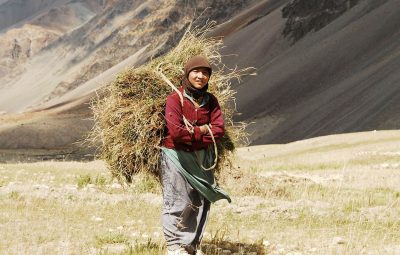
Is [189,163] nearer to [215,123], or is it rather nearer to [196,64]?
[215,123]

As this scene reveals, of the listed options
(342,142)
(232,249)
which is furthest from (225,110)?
(342,142)

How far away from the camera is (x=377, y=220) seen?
11688mm

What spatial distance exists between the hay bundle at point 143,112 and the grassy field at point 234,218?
0.60 metres

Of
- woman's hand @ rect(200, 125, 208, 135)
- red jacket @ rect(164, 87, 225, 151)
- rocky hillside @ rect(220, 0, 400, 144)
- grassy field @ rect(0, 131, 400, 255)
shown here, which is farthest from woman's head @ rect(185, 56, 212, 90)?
rocky hillside @ rect(220, 0, 400, 144)

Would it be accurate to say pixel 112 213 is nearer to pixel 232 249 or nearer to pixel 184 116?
pixel 232 249

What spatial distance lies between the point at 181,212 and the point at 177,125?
124 centimetres

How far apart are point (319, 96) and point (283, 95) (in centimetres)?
1089

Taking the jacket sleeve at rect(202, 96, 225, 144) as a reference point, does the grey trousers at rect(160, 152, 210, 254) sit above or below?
below

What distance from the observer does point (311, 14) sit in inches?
4063

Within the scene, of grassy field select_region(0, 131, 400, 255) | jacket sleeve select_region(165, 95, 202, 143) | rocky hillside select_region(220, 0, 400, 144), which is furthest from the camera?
rocky hillside select_region(220, 0, 400, 144)

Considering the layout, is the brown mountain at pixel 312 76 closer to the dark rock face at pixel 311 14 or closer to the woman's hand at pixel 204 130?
the dark rock face at pixel 311 14

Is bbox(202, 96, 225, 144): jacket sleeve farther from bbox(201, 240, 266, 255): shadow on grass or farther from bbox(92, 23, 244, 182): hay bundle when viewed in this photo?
bbox(201, 240, 266, 255): shadow on grass

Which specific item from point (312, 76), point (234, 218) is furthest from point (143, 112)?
point (312, 76)

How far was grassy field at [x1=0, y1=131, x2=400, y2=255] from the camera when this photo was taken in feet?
30.2
